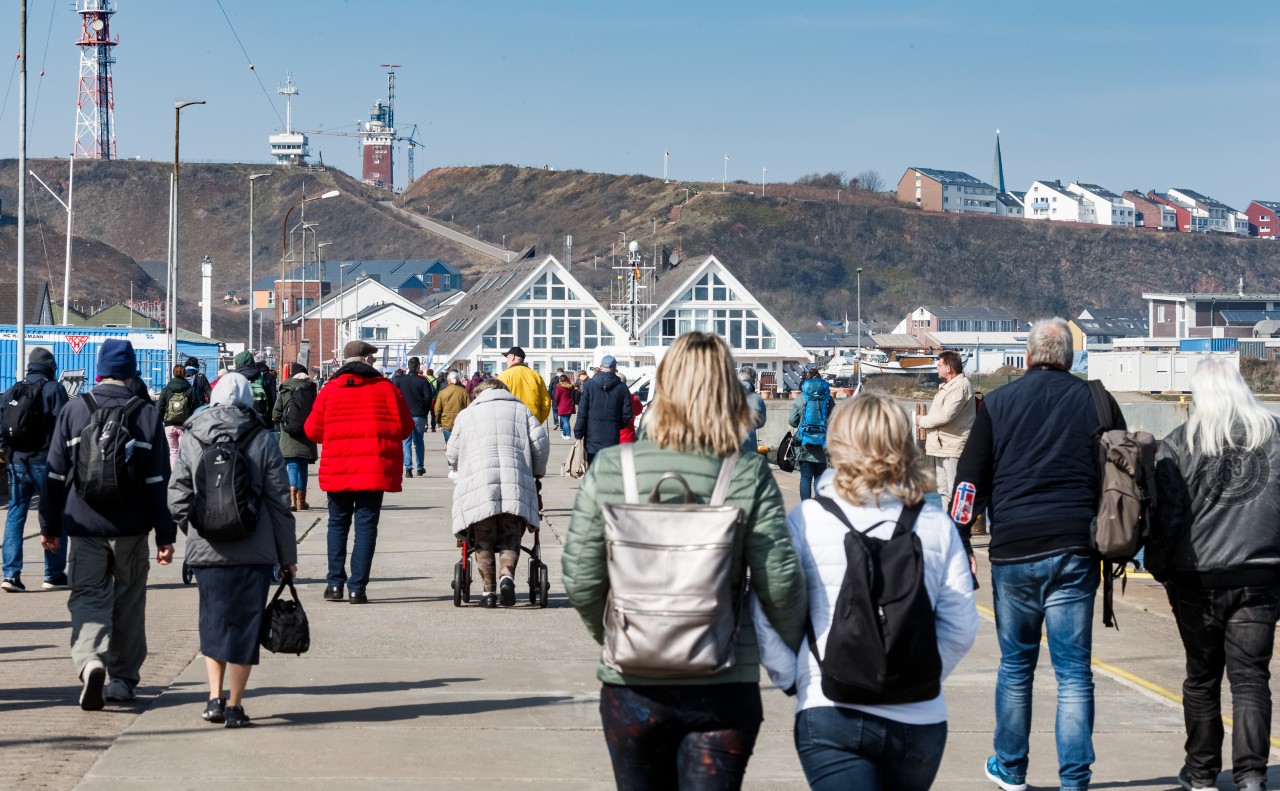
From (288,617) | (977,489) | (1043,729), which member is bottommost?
(1043,729)

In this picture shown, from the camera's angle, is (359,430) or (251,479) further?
(359,430)

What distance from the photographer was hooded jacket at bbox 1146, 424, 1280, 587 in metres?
6.53

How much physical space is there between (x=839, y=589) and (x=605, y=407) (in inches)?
546

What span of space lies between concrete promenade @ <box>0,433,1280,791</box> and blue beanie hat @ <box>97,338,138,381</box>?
62.3 inches

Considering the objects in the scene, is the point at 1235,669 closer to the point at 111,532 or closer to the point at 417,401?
the point at 111,532

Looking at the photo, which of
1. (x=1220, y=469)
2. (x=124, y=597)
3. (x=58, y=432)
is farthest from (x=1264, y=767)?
(x=58, y=432)

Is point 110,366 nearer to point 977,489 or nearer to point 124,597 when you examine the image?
point 124,597

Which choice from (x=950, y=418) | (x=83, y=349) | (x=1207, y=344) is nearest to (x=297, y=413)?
(x=950, y=418)

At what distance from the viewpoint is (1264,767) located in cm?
655

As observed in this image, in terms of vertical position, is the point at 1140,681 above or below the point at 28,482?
below

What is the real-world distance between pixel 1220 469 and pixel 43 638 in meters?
6.81

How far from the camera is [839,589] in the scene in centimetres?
435

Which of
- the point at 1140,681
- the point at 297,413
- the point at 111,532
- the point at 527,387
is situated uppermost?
the point at 527,387

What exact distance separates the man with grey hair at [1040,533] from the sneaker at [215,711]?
3403mm
